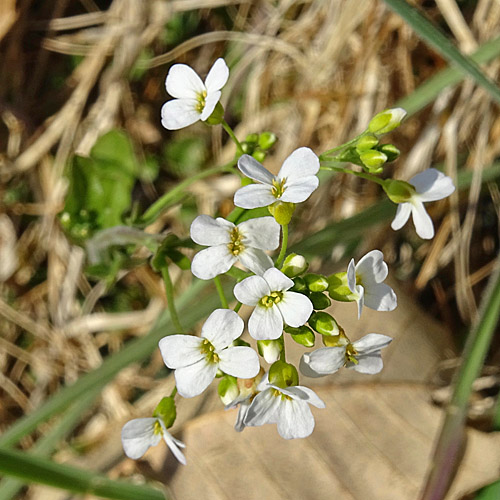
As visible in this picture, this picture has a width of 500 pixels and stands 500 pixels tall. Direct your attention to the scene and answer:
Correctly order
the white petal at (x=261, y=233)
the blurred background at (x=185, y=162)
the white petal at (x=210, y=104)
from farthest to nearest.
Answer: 1. the blurred background at (x=185, y=162)
2. the white petal at (x=210, y=104)
3. the white petal at (x=261, y=233)

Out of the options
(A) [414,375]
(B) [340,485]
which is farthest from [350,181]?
(B) [340,485]

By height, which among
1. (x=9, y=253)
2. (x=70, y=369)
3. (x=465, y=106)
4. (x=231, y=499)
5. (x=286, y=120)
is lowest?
(x=70, y=369)

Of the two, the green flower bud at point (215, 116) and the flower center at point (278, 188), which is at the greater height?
the green flower bud at point (215, 116)

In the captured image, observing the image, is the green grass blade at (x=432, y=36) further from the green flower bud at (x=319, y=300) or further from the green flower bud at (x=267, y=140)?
the green flower bud at (x=319, y=300)

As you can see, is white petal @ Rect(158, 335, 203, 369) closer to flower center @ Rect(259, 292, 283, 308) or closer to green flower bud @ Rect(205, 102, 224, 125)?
flower center @ Rect(259, 292, 283, 308)

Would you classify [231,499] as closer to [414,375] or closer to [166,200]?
[414,375]

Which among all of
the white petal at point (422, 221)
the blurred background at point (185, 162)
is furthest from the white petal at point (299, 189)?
the blurred background at point (185, 162)
